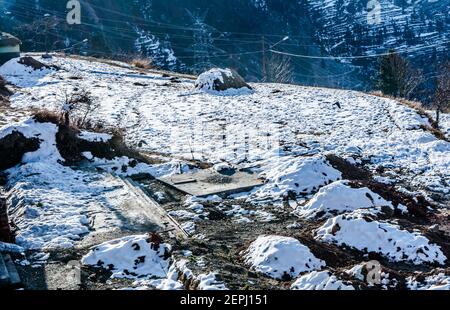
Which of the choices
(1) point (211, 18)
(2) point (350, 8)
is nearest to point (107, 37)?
(1) point (211, 18)

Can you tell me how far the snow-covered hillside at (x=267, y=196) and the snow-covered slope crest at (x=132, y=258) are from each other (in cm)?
3

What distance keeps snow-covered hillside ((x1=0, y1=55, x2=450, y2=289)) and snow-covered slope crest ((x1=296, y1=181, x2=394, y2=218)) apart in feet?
0.07

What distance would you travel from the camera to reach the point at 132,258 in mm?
7156

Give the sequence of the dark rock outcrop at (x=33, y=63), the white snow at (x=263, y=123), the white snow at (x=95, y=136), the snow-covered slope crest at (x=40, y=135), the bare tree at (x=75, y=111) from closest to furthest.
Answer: the snow-covered slope crest at (x=40, y=135) < the white snow at (x=95, y=136) < the white snow at (x=263, y=123) < the bare tree at (x=75, y=111) < the dark rock outcrop at (x=33, y=63)

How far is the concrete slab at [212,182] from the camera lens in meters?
10.3

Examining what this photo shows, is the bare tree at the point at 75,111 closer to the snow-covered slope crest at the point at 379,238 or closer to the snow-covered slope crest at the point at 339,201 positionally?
the snow-covered slope crest at the point at 339,201

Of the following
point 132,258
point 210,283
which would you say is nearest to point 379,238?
point 210,283

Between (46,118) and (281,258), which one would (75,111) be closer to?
(46,118)

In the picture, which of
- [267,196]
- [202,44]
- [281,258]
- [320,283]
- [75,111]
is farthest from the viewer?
[202,44]

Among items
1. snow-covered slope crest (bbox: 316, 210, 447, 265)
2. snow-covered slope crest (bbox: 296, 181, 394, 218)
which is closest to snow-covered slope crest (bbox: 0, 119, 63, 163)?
snow-covered slope crest (bbox: 296, 181, 394, 218)

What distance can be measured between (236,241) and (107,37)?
3949 inches

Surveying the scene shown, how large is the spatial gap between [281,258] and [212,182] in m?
4.14

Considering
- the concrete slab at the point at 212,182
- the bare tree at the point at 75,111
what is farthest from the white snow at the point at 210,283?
the bare tree at the point at 75,111
